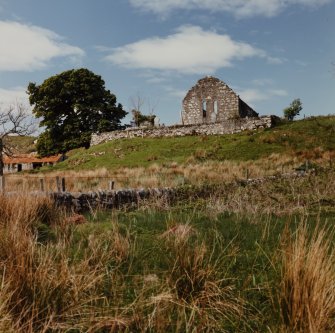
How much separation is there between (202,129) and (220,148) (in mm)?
5253

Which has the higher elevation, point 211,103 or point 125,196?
point 211,103

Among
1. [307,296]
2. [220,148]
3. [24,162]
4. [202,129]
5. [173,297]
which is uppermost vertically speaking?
[202,129]

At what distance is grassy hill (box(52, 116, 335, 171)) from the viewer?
21969 mm

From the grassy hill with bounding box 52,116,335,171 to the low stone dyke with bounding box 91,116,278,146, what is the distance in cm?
100

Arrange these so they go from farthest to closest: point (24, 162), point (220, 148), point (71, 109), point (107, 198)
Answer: point (24, 162) < point (71, 109) < point (220, 148) < point (107, 198)

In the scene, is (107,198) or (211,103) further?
(211,103)

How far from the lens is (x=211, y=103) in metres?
34.7

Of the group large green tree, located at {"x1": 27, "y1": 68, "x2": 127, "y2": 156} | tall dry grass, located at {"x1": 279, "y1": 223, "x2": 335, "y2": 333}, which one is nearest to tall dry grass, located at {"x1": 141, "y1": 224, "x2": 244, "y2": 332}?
tall dry grass, located at {"x1": 279, "y1": 223, "x2": 335, "y2": 333}

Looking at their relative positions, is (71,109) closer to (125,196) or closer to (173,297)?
(125,196)

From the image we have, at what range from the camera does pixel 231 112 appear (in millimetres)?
33562

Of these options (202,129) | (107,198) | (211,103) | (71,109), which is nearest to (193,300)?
(107,198)

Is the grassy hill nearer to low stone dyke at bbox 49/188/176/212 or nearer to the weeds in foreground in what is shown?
low stone dyke at bbox 49/188/176/212

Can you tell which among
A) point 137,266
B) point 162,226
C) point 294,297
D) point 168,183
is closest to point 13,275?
point 137,266

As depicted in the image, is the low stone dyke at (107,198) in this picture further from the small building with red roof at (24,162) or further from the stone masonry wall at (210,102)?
the small building with red roof at (24,162)
